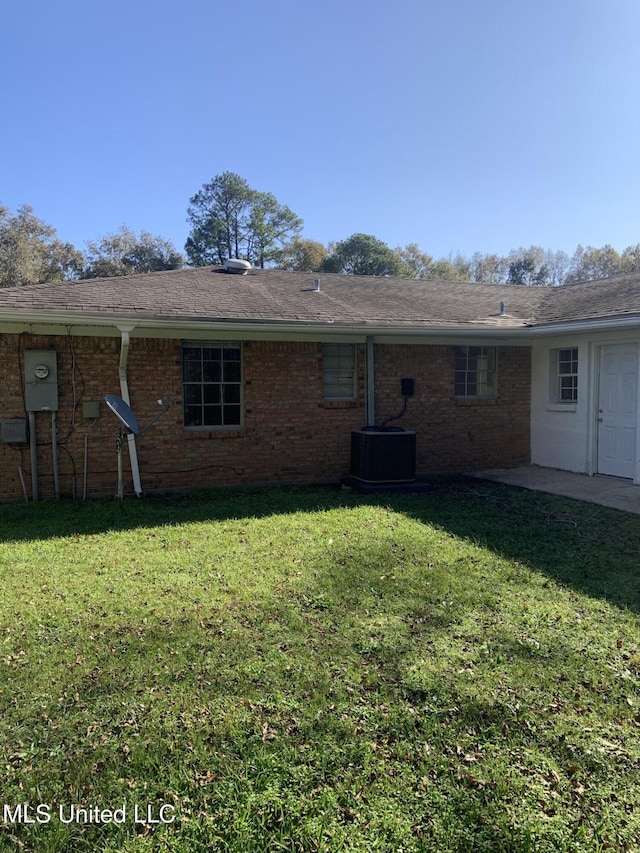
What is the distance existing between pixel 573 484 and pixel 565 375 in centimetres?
232

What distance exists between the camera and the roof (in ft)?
25.0

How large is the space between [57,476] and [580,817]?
748cm

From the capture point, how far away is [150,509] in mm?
7480

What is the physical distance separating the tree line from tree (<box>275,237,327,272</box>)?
8cm

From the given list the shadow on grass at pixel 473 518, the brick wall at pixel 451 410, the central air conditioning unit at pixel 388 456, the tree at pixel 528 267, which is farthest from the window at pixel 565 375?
the tree at pixel 528 267

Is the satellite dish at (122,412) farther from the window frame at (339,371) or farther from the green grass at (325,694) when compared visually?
the window frame at (339,371)

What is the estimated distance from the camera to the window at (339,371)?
957 centimetres

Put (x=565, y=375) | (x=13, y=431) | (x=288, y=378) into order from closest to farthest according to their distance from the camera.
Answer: (x=13, y=431), (x=288, y=378), (x=565, y=375)

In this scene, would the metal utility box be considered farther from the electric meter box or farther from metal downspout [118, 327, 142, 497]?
metal downspout [118, 327, 142, 497]

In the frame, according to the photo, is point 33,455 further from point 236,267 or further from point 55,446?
point 236,267

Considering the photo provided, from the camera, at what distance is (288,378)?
30.1ft

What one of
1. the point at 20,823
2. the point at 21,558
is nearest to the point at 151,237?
the point at 21,558

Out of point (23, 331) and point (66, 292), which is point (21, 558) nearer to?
point (23, 331)

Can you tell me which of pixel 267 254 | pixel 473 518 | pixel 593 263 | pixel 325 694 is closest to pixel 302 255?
pixel 267 254
